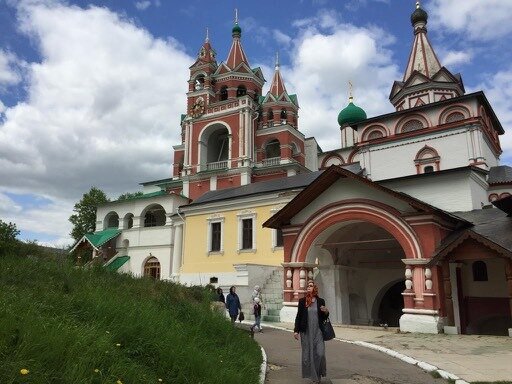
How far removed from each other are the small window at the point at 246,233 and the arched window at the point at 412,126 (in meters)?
11.1

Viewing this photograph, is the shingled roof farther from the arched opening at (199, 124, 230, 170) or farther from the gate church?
the arched opening at (199, 124, 230, 170)

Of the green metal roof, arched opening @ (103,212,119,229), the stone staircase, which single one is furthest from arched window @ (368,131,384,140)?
arched opening @ (103,212,119,229)

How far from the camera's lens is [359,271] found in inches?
757

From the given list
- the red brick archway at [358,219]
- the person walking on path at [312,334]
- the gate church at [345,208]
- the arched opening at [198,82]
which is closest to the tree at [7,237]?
the gate church at [345,208]

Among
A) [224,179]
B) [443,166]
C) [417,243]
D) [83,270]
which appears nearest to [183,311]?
[83,270]

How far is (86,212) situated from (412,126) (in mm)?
35328

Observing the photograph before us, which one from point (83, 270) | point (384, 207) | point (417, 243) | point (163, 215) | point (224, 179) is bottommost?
point (83, 270)

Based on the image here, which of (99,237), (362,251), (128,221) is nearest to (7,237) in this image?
(362,251)

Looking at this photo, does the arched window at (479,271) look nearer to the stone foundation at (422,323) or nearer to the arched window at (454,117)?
the stone foundation at (422,323)

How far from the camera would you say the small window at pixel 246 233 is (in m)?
24.7

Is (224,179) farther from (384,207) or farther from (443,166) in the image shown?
(384,207)

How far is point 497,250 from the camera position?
12375 mm

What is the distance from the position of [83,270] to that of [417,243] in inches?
387

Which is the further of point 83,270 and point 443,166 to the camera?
point 443,166
